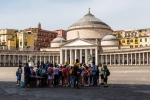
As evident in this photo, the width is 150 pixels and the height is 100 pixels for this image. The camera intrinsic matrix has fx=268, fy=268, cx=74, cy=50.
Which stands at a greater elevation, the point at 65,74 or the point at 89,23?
the point at 89,23

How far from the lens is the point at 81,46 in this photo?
4181 inches

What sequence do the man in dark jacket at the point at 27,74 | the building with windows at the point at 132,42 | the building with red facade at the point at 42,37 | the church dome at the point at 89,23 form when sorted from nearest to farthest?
the man in dark jacket at the point at 27,74
the church dome at the point at 89,23
the building with windows at the point at 132,42
the building with red facade at the point at 42,37

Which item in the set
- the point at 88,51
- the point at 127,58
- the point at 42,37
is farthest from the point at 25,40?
the point at 127,58

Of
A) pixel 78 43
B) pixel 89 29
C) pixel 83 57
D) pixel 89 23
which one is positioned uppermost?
pixel 89 23

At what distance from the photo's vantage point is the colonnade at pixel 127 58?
297 ft

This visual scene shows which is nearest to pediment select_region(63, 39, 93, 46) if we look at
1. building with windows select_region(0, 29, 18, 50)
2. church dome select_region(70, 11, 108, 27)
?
church dome select_region(70, 11, 108, 27)

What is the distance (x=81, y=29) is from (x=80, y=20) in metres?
7.54

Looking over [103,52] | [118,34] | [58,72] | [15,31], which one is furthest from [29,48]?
[58,72]

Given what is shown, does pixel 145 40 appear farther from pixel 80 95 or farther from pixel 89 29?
pixel 80 95

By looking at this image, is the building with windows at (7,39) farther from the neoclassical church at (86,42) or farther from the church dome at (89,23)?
the church dome at (89,23)

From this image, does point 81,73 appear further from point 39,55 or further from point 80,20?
point 80,20

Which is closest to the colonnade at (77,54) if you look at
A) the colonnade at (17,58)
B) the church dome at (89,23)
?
the colonnade at (17,58)

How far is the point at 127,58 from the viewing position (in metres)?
96.8

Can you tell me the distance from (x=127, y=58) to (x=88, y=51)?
17.3m
